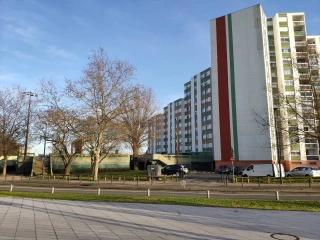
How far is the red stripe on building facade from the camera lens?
52312 millimetres

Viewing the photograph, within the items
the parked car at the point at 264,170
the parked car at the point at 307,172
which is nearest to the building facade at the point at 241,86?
the parked car at the point at 307,172

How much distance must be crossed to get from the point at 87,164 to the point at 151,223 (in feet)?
144

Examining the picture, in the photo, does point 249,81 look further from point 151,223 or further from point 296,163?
point 151,223

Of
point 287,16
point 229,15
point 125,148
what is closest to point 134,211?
point 125,148

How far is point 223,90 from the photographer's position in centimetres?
5459

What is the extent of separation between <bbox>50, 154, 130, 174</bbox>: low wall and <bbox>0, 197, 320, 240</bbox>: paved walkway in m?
37.2

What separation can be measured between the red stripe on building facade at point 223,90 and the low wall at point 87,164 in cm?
1964

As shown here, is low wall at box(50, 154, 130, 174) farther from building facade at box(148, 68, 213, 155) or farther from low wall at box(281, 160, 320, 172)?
low wall at box(281, 160, 320, 172)

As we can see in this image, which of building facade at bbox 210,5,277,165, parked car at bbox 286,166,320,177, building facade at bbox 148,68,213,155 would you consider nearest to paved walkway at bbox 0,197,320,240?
parked car at bbox 286,166,320,177

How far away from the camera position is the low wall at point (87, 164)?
46.8 m

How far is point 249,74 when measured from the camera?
52.4m

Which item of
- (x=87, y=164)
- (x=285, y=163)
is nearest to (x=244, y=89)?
(x=285, y=163)

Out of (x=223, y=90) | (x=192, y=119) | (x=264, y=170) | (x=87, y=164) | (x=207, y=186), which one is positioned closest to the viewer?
(x=207, y=186)

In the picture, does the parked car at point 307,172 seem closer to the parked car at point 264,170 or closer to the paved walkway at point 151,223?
the parked car at point 264,170
